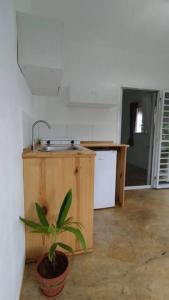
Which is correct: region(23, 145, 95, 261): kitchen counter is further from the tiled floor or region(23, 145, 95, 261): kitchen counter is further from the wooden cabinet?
the tiled floor

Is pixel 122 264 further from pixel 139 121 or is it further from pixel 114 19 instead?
pixel 139 121

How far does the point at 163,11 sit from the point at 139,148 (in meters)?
2.95

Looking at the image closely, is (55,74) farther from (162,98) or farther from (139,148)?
(139,148)

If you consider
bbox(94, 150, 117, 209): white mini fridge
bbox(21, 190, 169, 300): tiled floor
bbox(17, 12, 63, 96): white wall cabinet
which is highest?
bbox(17, 12, 63, 96): white wall cabinet

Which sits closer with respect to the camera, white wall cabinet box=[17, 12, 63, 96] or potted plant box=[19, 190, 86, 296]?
potted plant box=[19, 190, 86, 296]

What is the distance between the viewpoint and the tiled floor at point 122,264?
1.25 metres

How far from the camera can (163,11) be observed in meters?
1.99

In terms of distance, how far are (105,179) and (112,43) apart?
2343 millimetres

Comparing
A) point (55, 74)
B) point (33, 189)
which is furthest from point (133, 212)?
point (55, 74)

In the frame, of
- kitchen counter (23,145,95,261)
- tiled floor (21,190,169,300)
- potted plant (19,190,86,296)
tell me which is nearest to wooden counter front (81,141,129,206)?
tiled floor (21,190,169,300)

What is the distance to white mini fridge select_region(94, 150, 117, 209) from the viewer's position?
254 cm

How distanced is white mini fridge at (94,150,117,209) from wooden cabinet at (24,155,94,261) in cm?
93

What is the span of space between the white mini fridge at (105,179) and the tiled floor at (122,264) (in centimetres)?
25

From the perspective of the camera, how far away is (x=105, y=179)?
2.59 meters
